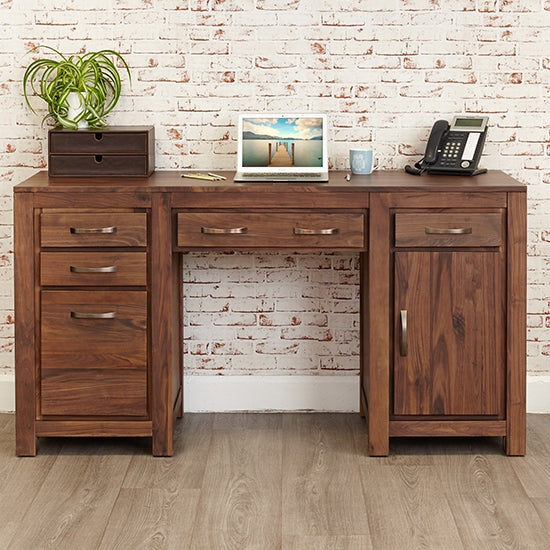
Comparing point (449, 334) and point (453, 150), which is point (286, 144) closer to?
point (453, 150)

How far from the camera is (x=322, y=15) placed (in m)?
3.87

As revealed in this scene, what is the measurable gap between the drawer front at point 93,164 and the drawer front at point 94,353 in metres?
0.45

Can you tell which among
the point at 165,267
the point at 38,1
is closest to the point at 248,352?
the point at 165,267

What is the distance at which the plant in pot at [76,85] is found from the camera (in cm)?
379

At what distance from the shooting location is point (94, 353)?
3523 mm

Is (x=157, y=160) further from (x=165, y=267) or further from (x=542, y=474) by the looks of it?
(x=542, y=474)

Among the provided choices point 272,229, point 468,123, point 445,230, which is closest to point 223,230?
point 272,229

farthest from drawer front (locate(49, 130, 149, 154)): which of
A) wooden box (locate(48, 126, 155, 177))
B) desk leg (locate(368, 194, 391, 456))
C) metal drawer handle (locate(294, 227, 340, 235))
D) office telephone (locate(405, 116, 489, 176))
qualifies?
office telephone (locate(405, 116, 489, 176))

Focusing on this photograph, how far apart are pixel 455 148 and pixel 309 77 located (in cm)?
61

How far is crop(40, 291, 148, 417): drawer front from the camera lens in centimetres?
351

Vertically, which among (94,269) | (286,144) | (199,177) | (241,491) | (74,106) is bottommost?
(241,491)

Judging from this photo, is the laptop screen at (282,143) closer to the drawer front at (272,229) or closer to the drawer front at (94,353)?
the drawer front at (272,229)

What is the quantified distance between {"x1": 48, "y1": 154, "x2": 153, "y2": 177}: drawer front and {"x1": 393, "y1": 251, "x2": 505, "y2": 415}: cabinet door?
100 cm

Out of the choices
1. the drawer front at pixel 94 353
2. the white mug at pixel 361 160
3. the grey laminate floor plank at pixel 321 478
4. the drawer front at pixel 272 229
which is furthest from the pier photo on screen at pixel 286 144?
the grey laminate floor plank at pixel 321 478
